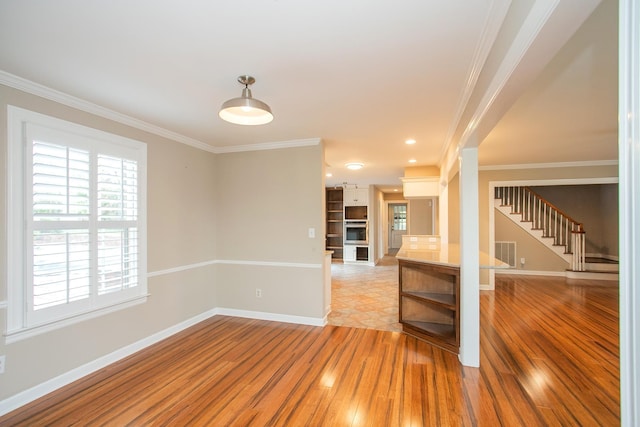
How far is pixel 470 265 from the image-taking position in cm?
288

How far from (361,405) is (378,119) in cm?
269

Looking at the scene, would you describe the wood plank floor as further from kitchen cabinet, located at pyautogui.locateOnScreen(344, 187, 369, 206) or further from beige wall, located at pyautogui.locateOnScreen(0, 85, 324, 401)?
kitchen cabinet, located at pyautogui.locateOnScreen(344, 187, 369, 206)

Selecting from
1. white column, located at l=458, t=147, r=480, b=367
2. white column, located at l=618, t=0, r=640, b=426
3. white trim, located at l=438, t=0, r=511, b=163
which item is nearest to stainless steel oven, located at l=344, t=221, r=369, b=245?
white column, located at l=458, t=147, r=480, b=367

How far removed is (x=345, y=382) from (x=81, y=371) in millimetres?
2419

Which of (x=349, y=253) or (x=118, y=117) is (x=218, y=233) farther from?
(x=349, y=253)

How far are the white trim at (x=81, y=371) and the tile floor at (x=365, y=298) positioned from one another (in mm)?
2114

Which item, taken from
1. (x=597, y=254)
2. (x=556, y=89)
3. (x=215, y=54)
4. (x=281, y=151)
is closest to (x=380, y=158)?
(x=281, y=151)

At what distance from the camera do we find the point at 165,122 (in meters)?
3.39

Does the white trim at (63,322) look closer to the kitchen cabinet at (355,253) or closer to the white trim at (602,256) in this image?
the kitchen cabinet at (355,253)

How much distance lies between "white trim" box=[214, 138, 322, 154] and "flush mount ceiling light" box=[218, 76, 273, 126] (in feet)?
5.57

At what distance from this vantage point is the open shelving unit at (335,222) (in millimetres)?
9875

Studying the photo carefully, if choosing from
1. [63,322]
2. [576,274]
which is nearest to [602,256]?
[576,274]

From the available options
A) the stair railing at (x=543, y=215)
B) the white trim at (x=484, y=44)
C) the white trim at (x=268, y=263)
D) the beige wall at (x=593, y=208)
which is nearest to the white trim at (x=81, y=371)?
the white trim at (x=268, y=263)

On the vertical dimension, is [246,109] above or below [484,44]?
below
